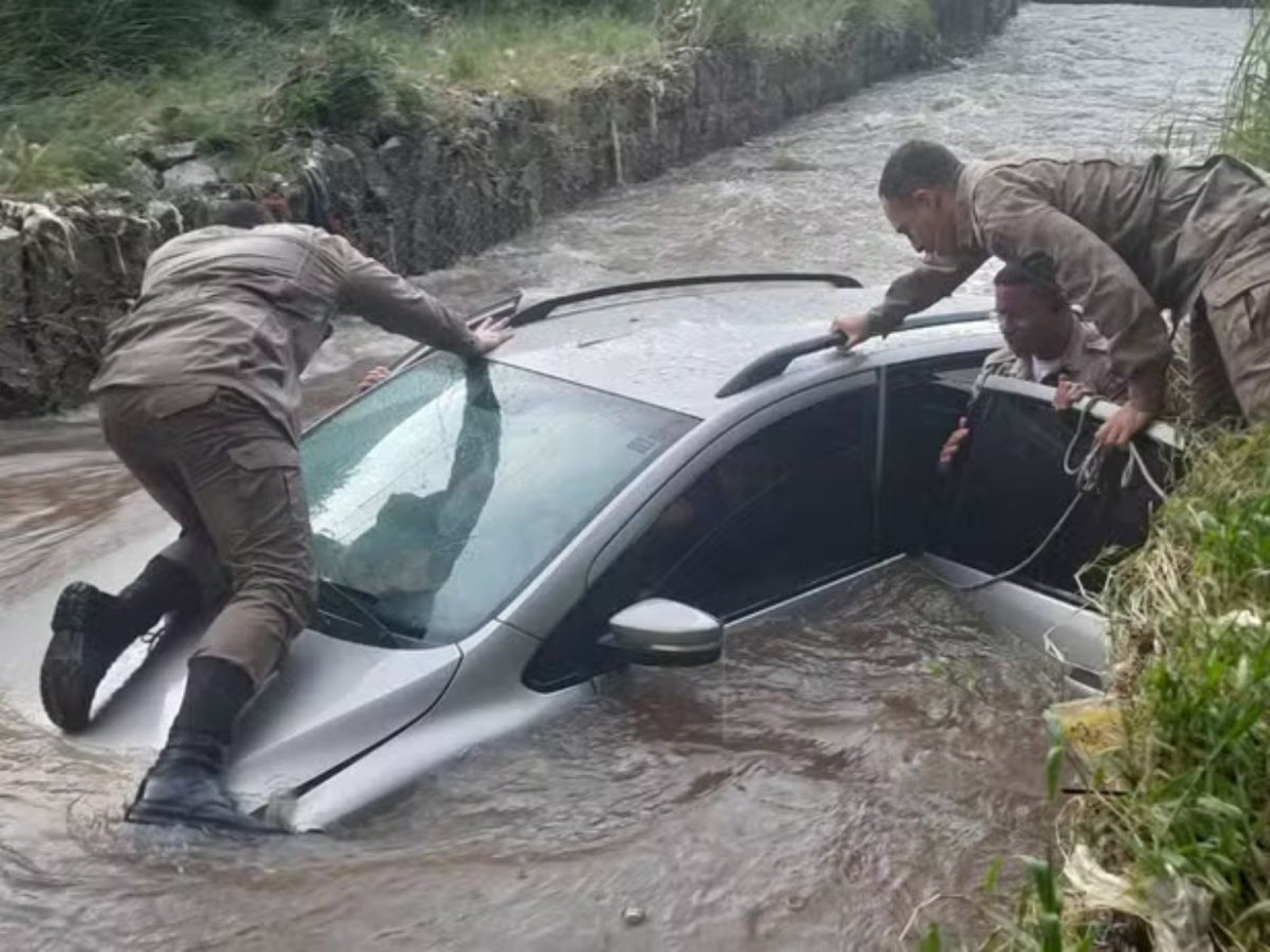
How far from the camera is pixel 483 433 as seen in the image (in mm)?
4746

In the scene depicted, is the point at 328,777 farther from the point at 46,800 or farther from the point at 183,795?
the point at 46,800

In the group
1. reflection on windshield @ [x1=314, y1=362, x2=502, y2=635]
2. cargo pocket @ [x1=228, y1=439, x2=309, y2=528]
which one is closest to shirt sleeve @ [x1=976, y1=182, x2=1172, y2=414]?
reflection on windshield @ [x1=314, y1=362, x2=502, y2=635]

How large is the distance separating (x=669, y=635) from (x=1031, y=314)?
1599 millimetres

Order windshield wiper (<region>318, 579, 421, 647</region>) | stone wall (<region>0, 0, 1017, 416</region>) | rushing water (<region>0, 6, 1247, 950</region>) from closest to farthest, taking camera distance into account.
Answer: rushing water (<region>0, 6, 1247, 950</region>) → windshield wiper (<region>318, 579, 421, 647</region>) → stone wall (<region>0, 0, 1017, 416</region>)

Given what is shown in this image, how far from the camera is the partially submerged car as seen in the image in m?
4.02

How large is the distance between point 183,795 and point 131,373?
1304 mm

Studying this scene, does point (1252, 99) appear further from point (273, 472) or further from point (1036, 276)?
point (273, 472)

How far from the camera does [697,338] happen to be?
5.13 metres

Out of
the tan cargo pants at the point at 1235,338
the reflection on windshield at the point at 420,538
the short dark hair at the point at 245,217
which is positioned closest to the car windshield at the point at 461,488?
the reflection on windshield at the point at 420,538

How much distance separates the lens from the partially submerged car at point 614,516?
4020mm

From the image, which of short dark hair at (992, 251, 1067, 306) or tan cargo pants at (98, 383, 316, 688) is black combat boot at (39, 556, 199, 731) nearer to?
tan cargo pants at (98, 383, 316, 688)

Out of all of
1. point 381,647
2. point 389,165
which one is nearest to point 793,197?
point 389,165

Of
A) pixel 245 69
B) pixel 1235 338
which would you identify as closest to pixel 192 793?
pixel 1235 338

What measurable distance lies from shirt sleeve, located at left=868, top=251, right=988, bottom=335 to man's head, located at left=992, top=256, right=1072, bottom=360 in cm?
20
